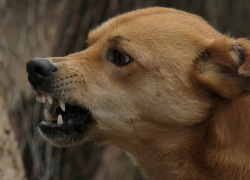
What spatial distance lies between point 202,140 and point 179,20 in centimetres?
109

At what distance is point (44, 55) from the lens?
4.68 meters

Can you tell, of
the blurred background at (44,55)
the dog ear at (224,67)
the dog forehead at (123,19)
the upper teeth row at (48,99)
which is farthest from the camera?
the blurred background at (44,55)

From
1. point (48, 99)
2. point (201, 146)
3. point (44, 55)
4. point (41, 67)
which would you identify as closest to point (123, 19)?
point (41, 67)

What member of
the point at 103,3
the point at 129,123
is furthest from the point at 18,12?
the point at 129,123

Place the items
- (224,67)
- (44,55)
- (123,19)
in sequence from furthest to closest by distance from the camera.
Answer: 1. (44,55)
2. (123,19)
3. (224,67)

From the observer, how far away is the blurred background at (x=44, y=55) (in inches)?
170

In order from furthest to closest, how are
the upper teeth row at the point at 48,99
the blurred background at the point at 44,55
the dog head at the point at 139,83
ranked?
the blurred background at the point at 44,55
the upper teeth row at the point at 48,99
the dog head at the point at 139,83

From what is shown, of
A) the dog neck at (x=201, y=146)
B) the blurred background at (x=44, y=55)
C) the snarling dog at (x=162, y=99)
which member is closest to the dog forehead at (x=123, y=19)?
the snarling dog at (x=162, y=99)

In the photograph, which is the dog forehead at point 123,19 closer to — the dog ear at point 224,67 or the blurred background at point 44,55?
the dog ear at point 224,67

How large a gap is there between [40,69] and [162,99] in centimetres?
108

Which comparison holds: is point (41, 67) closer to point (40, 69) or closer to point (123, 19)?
point (40, 69)

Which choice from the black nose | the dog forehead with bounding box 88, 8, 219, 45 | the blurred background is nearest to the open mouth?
the black nose

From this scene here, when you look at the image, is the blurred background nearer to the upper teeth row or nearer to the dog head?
the upper teeth row

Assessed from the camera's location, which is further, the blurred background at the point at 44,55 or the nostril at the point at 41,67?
the blurred background at the point at 44,55
